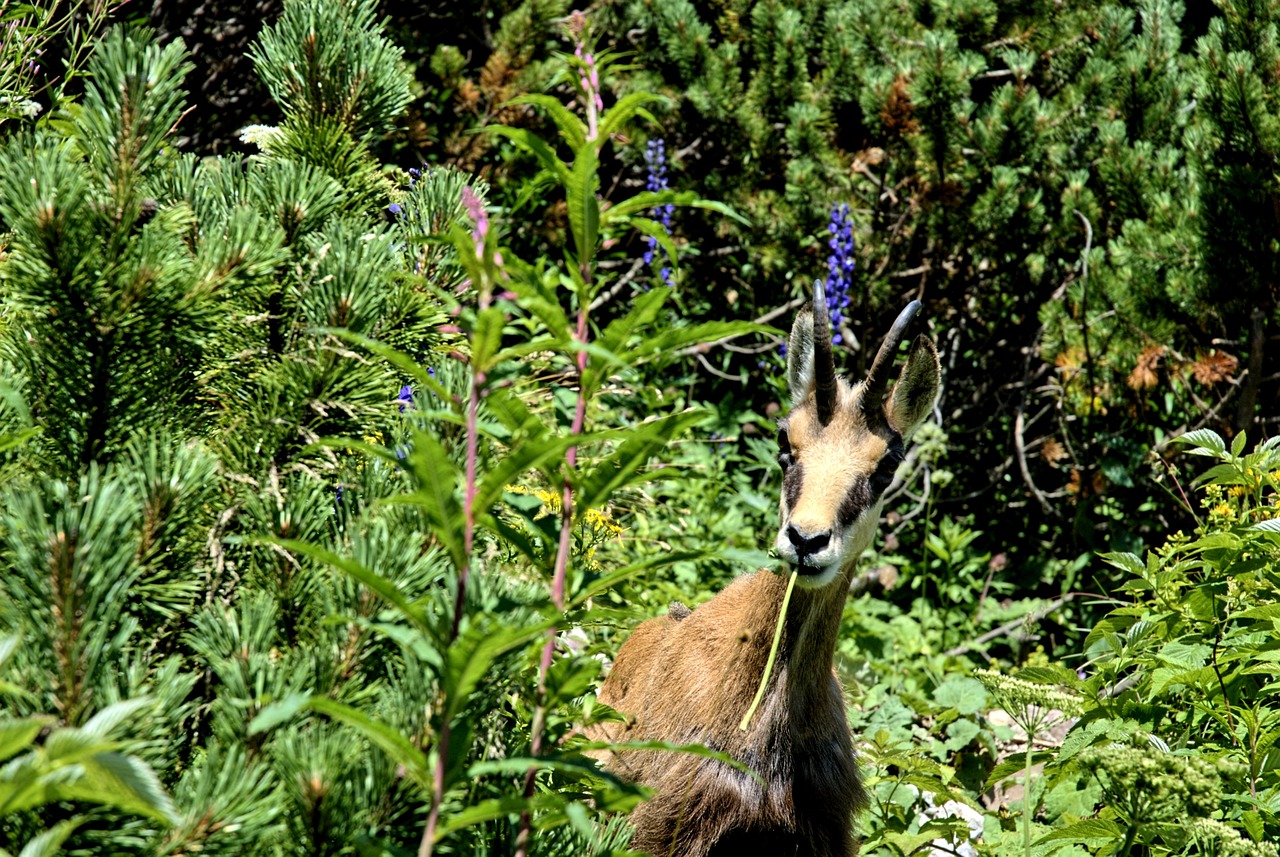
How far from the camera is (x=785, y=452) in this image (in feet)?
14.2

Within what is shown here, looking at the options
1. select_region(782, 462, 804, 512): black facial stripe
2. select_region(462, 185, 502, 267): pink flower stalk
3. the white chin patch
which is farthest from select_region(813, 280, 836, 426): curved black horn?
select_region(462, 185, 502, 267): pink flower stalk

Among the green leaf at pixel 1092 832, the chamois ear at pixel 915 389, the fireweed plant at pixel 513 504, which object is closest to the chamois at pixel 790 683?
the chamois ear at pixel 915 389

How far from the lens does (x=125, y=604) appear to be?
2.04 meters

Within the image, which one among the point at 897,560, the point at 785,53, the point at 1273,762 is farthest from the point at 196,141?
the point at 1273,762

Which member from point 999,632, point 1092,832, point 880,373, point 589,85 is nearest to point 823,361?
point 880,373

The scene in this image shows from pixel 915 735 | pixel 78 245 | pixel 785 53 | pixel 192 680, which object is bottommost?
pixel 915 735

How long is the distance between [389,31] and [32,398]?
17.9ft

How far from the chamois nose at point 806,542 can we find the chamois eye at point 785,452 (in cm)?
56

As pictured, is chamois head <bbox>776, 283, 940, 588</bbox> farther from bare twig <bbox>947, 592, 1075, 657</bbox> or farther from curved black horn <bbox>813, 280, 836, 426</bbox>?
bare twig <bbox>947, 592, 1075, 657</bbox>

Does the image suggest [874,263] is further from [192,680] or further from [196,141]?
[192,680]

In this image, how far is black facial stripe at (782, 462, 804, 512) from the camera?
13.1 ft

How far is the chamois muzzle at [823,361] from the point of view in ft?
13.6

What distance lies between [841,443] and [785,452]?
0.83ft

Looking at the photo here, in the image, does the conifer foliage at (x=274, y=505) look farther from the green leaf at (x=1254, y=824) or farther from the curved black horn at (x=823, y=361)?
the curved black horn at (x=823, y=361)
